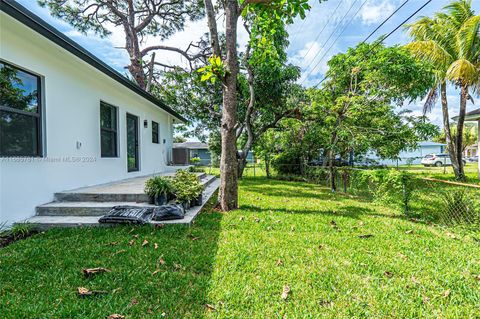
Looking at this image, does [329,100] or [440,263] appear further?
[329,100]

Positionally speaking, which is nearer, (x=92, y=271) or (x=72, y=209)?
(x=92, y=271)

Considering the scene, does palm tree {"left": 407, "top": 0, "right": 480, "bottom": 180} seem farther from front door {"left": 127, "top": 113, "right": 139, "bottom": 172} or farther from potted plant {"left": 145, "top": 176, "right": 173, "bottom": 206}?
front door {"left": 127, "top": 113, "right": 139, "bottom": 172}

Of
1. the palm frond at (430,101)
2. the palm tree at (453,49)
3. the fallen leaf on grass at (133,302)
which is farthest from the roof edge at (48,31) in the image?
the palm frond at (430,101)

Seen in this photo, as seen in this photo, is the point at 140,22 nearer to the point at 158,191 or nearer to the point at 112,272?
the point at 158,191

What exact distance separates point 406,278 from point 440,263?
0.74 meters

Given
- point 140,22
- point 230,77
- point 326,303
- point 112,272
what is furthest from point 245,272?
point 140,22

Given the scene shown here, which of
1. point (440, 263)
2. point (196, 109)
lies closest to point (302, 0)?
point (440, 263)

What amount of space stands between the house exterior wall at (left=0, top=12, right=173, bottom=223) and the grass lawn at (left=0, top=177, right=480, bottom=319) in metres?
1.04

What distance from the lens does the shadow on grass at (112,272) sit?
2000 mm

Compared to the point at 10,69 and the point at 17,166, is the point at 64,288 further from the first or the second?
the point at 10,69

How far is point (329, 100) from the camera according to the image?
394 inches

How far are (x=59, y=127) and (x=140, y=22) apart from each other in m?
13.6

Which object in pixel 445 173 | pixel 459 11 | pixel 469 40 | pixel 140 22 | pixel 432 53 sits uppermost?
pixel 140 22

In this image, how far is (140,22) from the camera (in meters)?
15.5
